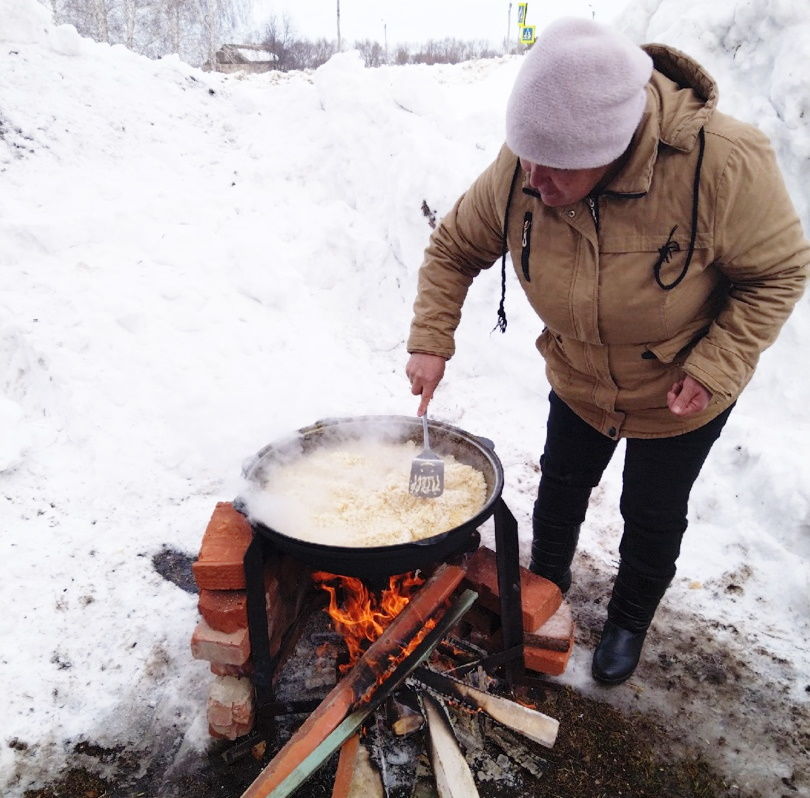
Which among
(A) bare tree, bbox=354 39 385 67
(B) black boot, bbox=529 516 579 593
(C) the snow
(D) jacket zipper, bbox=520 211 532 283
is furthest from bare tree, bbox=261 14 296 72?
(D) jacket zipper, bbox=520 211 532 283

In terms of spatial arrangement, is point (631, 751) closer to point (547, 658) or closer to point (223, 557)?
point (547, 658)

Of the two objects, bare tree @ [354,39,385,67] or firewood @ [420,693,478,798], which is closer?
firewood @ [420,693,478,798]

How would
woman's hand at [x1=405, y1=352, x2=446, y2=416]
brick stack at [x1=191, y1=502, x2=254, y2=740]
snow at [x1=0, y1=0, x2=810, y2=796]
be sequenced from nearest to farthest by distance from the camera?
brick stack at [x1=191, y1=502, x2=254, y2=740] < woman's hand at [x1=405, y1=352, x2=446, y2=416] < snow at [x1=0, y1=0, x2=810, y2=796]

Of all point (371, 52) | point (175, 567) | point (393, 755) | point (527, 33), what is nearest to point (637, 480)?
point (393, 755)

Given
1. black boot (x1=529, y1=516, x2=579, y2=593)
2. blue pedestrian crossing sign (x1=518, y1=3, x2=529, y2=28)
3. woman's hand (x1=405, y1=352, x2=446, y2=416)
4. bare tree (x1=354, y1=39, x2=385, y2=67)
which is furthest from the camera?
bare tree (x1=354, y1=39, x2=385, y2=67)

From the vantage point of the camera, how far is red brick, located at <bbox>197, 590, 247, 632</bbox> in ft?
7.86

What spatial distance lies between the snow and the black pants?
2.24 feet

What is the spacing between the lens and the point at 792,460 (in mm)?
3678

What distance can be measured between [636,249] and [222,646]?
213 cm

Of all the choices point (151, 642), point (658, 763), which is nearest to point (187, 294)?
point (151, 642)

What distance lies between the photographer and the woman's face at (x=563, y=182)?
1793mm

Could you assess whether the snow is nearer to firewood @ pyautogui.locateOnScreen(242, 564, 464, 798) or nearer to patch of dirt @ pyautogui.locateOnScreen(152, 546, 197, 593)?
patch of dirt @ pyautogui.locateOnScreen(152, 546, 197, 593)

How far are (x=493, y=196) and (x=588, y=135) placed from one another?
619mm

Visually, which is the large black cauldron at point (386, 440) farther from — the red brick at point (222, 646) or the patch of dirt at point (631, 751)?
the patch of dirt at point (631, 751)
